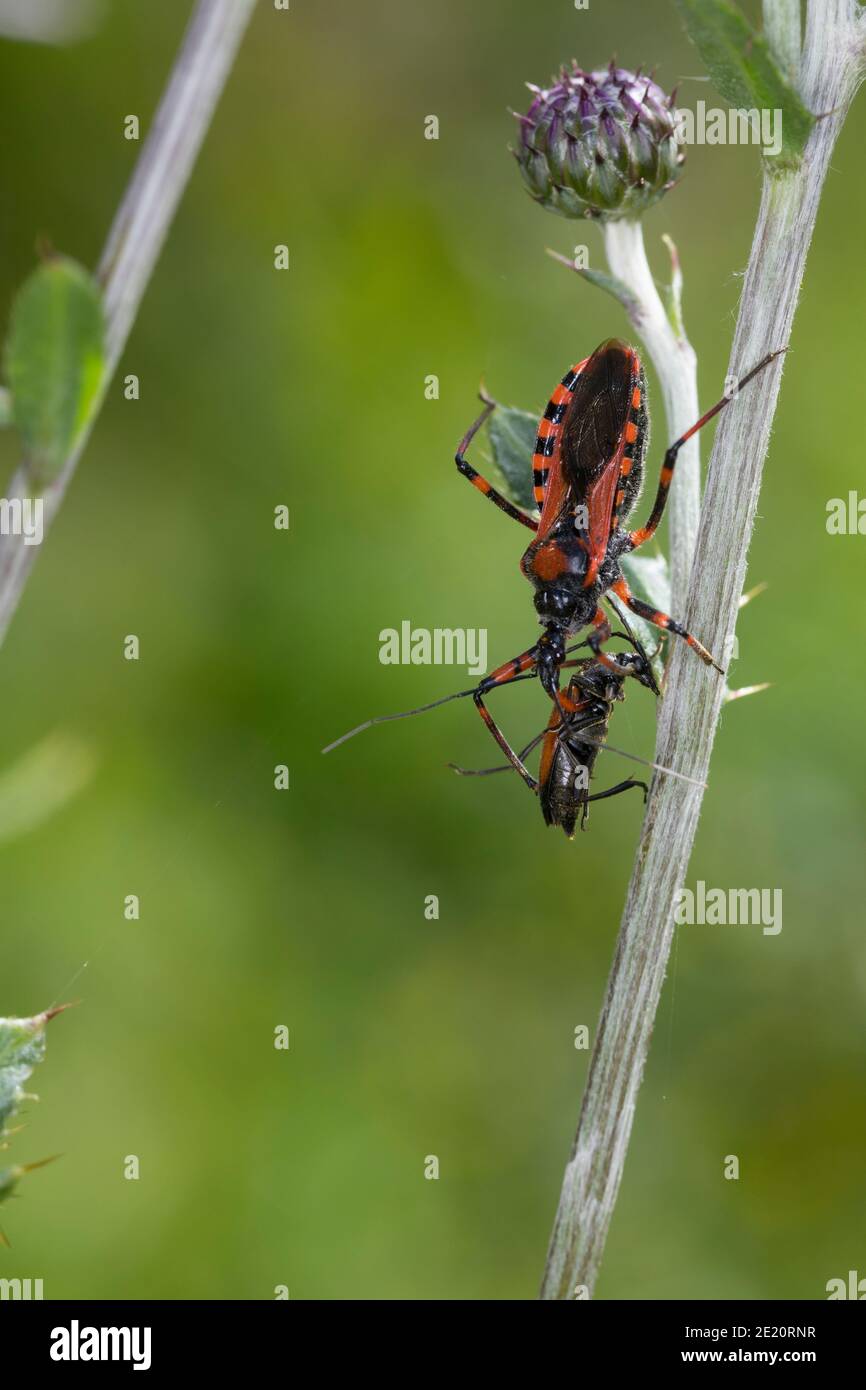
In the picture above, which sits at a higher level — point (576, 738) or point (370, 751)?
point (370, 751)

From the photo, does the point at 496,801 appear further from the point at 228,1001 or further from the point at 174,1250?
the point at 174,1250

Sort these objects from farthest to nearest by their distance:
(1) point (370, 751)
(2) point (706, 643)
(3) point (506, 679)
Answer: (1) point (370, 751) → (3) point (506, 679) → (2) point (706, 643)

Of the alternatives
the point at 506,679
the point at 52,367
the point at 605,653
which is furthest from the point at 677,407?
the point at 52,367

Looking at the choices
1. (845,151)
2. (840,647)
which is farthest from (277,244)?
(840,647)

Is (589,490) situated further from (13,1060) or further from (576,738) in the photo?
(13,1060)

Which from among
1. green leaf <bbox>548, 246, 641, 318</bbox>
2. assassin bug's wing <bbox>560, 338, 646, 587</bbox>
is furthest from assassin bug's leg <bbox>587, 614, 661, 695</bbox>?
green leaf <bbox>548, 246, 641, 318</bbox>

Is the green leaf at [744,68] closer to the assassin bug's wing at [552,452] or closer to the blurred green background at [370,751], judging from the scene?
the assassin bug's wing at [552,452]
